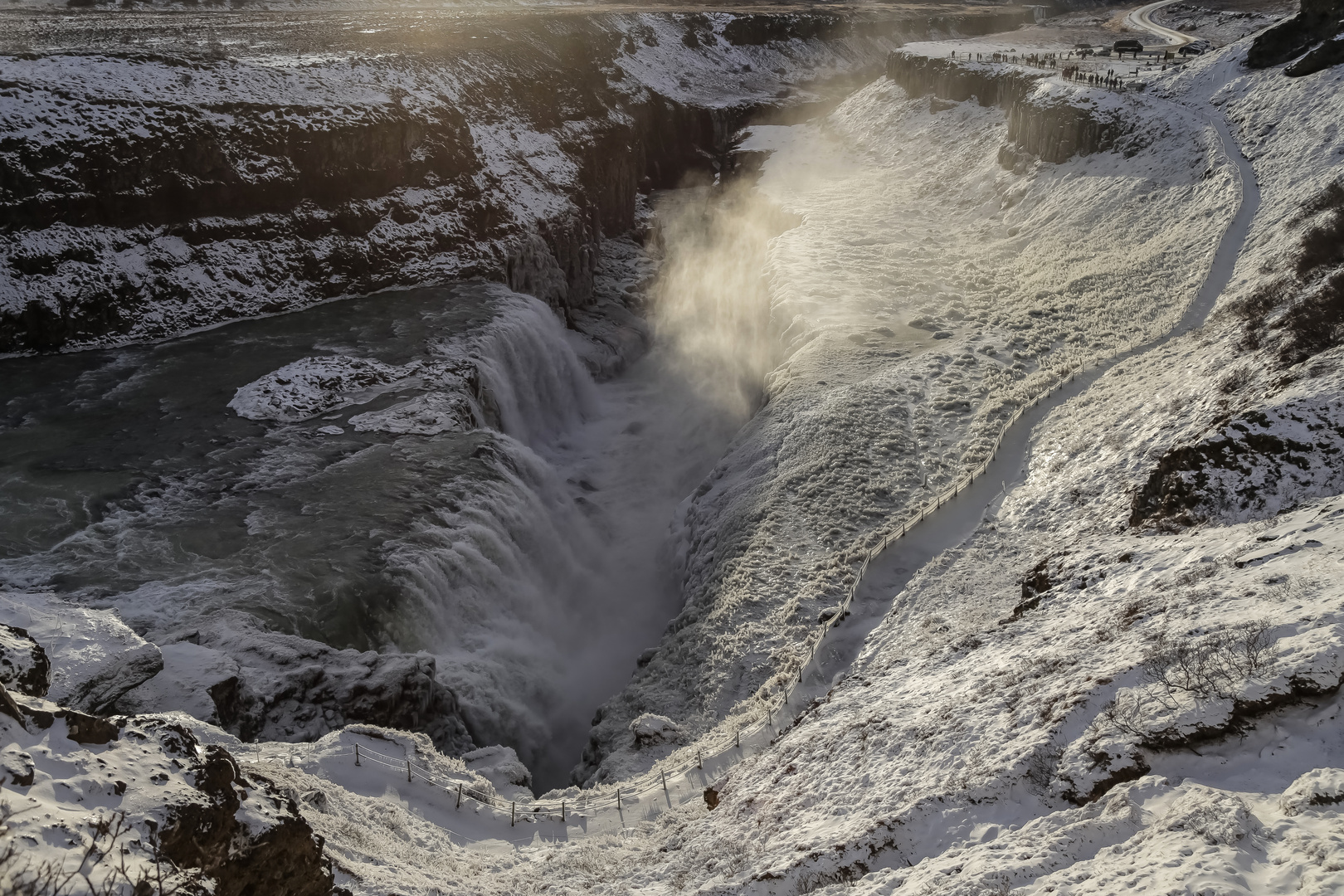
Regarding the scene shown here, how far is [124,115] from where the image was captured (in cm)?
3359

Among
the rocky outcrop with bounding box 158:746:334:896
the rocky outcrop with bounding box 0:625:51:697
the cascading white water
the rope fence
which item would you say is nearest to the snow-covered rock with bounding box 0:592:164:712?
the rope fence

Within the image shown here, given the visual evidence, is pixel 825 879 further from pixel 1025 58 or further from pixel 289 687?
pixel 1025 58

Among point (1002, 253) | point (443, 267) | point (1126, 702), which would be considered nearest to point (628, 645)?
point (1126, 702)

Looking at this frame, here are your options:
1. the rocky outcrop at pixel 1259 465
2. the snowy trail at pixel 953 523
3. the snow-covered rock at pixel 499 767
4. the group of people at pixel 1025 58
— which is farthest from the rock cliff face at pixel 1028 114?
the snow-covered rock at pixel 499 767

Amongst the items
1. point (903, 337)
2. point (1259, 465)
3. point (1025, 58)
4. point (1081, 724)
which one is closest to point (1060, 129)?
point (1025, 58)

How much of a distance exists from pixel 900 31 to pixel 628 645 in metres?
98.3

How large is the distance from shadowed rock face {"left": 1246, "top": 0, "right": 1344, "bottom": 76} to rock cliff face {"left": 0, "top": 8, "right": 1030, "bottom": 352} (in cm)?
3331

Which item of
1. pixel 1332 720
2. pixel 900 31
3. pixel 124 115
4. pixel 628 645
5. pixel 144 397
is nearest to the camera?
pixel 1332 720

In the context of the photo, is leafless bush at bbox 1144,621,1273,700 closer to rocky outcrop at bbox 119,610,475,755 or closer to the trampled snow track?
the trampled snow track

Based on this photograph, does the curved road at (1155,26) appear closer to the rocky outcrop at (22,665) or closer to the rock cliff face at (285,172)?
the rock cliff face at (285,172)

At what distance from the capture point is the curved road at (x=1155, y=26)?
60513mm

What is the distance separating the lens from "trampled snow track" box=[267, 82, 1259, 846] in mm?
13836

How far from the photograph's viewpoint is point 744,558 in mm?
21156

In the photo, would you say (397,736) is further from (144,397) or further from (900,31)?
(900,31)
